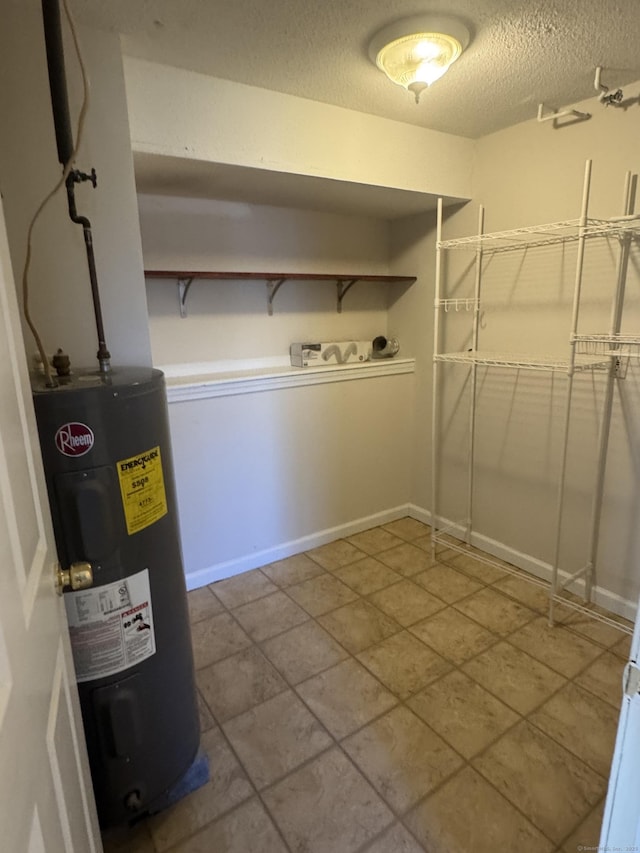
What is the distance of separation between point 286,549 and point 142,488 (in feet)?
5.44

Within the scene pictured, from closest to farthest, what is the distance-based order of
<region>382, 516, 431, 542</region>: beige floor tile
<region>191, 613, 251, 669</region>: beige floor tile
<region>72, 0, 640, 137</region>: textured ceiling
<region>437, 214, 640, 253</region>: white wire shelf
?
<region>72, 0, 640, 137</region>: textured ceiling
<region>437, 214, 640, 253</region>: white wire shelf
<region>191, 613, 251, 669</region>: beige floor tile
<region>382, 516, 431, 542</region>: beige floor tile

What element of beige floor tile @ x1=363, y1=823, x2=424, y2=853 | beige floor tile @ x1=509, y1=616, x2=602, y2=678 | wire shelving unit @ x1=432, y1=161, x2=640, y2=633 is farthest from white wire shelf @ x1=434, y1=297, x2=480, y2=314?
beige floor tile @ x1=363, y1=823, x2=424, y2=853

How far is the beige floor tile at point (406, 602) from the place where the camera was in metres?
2.21

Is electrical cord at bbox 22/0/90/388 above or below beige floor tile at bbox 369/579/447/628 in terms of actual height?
above

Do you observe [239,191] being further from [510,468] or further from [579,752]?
[579,752]

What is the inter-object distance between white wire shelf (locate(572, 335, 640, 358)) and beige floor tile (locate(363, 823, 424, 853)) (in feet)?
5.47

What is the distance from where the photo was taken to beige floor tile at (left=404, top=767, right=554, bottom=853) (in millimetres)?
1276

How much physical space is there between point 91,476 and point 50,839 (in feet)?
2.14

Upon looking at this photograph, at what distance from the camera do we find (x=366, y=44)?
156 centimetres

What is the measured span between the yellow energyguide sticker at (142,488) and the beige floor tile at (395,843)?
1042 mm

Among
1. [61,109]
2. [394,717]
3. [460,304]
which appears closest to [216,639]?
[394,717]

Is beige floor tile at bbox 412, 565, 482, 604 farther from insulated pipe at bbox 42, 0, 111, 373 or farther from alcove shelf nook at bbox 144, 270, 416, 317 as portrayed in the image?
insulated pipe at bbox 42, 0, 111, 373

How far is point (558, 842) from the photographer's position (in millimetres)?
1282

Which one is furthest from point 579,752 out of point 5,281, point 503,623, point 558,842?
point 5,281
